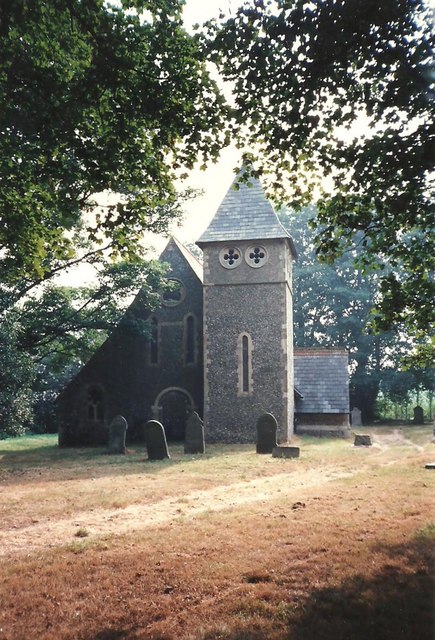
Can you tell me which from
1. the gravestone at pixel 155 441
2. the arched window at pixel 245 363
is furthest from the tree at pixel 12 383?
the arched window at pixel 245 363

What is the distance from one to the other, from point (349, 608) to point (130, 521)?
4.13 m

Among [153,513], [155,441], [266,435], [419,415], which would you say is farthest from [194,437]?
[419,415]

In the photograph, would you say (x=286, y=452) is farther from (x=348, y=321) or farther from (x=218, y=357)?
(x=348, y=321)

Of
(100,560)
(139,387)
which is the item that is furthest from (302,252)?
(100,560)

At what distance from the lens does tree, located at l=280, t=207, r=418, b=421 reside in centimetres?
3909

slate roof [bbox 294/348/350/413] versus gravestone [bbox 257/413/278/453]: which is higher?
slate roof [bbox 294/348/350/413]

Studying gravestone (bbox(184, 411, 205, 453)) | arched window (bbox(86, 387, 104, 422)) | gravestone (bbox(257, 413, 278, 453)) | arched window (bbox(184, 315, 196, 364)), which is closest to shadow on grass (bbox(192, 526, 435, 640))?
gravestone (bbox(257, 413, 278, 453))

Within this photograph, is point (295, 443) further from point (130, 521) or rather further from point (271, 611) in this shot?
point (271, 611)

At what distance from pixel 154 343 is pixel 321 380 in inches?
343

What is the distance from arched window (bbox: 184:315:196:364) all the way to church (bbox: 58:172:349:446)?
48mm

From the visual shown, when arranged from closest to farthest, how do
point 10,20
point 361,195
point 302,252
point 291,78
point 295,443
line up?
point 10,20
point 291,78
point 361,195
point 295,443
point 302,252

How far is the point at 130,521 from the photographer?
7418mm

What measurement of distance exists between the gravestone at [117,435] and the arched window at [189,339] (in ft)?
21.1

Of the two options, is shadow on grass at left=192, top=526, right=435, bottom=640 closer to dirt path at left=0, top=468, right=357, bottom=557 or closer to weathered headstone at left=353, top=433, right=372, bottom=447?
dirt path at left=0, top=468, right=357, bottom=557
